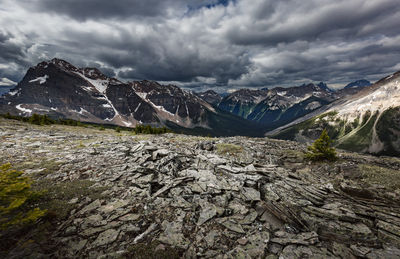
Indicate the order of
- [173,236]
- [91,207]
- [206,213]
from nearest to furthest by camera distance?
[173,236], [91,207], [206,213]

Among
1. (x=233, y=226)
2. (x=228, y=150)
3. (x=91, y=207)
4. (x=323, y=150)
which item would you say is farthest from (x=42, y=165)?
(x=323, y=150)

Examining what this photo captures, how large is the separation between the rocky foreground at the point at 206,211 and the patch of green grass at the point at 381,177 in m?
0.09

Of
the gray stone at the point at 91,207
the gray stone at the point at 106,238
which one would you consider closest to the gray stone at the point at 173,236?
the gray stone at the point at 106,238

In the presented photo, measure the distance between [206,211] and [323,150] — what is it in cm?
2245

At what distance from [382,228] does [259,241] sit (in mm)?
8757

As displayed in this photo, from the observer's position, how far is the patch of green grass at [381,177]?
16547 millimetres

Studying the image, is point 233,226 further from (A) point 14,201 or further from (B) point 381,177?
(B) point 381,177

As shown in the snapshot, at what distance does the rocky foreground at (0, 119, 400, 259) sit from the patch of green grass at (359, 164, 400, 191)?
9 centimetres

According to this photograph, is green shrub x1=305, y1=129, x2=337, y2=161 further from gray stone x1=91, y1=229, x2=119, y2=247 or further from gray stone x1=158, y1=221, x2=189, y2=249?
gray stone x1=91, y1=229, x2=119, y2=247

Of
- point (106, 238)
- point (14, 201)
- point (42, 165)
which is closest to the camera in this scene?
point (14, 201)

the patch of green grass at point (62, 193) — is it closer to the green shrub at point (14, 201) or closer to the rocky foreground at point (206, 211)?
the rocky foreground at point (206, 211)

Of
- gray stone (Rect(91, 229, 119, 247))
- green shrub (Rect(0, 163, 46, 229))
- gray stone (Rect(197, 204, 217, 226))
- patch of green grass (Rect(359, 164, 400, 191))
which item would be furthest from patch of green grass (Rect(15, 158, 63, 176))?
patch of green grass (Rect(359, 164, 400, 191))

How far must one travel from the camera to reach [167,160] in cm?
1906

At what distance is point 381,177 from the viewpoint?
18.2m
